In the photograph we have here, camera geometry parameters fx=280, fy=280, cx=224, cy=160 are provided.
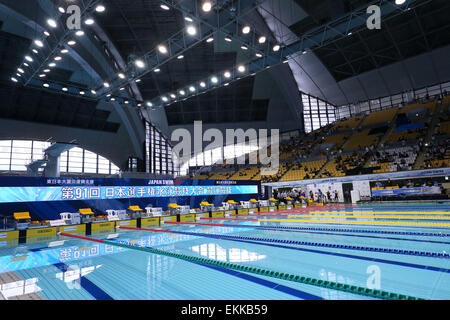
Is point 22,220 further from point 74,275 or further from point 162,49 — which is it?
point 162,49

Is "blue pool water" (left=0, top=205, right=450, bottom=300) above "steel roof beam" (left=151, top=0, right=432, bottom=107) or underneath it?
underneath

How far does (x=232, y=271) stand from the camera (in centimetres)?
414

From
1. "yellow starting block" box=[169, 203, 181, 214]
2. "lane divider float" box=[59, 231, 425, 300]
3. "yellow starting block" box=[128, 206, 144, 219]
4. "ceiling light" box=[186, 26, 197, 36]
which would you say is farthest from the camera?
"yellow starting block" box=[169, 203, 181, 214]

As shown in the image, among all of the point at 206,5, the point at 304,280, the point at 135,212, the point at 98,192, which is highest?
the point at 206,5

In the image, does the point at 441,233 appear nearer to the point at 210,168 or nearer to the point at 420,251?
the point at 420,251

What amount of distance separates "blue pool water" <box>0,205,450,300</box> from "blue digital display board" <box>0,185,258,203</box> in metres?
3.52

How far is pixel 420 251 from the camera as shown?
5043 mm

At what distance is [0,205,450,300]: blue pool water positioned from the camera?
323 centimetres

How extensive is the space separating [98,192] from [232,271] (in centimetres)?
949

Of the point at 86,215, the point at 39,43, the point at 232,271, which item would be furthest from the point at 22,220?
the point at 232,271

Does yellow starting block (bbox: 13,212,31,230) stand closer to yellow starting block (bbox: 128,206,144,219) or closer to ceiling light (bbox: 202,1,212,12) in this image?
yellow starting block (bbox: 128,206,144,219)

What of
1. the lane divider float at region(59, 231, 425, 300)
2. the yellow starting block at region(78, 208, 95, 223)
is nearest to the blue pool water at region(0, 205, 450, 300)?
the lane divider float at region(59, 231, 425, 300)
